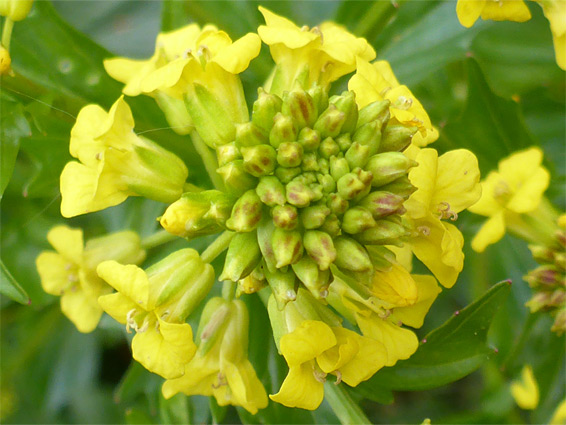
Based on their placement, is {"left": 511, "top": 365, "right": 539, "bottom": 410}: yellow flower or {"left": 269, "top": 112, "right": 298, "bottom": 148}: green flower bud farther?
{"left": 511, "top": 365, "right": 539, "bottom": 410}: yellow flower

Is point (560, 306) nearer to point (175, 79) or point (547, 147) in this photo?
point (547, 147)

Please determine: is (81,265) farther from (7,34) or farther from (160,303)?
(7,34)

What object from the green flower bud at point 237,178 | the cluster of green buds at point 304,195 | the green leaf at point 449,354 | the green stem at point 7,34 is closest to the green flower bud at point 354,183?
the cluster of green buds at point 304,195

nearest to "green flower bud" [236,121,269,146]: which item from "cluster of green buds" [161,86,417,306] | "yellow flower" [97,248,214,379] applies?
"cluster of green buds" [161,86,417,306]

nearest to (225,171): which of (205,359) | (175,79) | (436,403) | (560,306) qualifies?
(175,79)

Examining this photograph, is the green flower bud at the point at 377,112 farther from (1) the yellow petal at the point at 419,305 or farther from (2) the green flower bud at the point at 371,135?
(1) the yellow petal at the point at 419,305

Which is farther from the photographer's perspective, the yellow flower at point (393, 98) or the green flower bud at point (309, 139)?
the yellow flower at point (393, 98)

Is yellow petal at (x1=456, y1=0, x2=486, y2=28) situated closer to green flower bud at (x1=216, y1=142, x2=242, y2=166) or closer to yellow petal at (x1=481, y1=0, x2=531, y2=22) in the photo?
yellow petal at (x1=481, y1=0, x2=531, y2=22)
